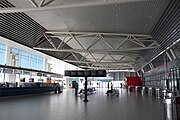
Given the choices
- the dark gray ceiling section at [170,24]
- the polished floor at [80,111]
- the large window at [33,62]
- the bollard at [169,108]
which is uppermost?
the dark gray ceiling section at [170,24]

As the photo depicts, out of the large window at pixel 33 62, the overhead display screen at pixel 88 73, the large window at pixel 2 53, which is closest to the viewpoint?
the overhead display screen at pixel 88 73

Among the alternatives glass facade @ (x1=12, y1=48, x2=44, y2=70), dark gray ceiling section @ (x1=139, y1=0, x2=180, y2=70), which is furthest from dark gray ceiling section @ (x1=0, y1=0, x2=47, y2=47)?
dark gray ceiling section @ (x1=139, y1=0, x2=180, y2=70)

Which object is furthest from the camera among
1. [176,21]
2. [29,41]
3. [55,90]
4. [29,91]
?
[55,90]

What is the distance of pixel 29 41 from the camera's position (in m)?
17.3

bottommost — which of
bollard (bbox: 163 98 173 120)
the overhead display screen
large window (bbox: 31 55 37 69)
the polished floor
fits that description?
the polished floor

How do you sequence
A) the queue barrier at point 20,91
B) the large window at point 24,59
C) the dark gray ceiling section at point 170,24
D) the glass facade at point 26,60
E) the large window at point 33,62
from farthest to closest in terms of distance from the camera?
1. the large window at point 33,62
2. the large window at point 24,59
3. the glass facade at point 26,60
4. the queue barrier at point 20,91
5. the dark gray ceiling section at point 170,24

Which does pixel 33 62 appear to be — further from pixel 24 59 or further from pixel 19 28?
pixel 19 28

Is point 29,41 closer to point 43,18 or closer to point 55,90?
point 43,18

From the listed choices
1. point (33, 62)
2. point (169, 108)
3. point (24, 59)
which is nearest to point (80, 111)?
point (169, 108)

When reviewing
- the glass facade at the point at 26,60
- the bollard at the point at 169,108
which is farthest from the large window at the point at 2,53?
the bollard at the point at 169,108

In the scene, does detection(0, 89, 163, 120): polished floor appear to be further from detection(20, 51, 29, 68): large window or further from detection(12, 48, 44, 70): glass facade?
detection(20, 51, 29, 68): large window

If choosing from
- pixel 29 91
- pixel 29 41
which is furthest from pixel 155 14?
pixel 29 91

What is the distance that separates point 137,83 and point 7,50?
1103 inches

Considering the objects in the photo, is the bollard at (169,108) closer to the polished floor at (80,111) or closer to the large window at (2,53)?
the polished floor at (80,111)
